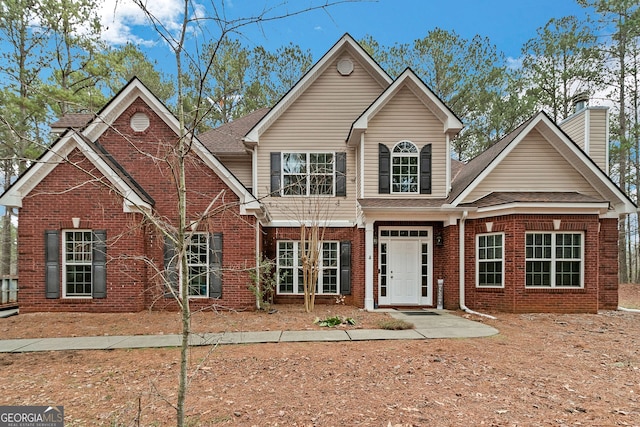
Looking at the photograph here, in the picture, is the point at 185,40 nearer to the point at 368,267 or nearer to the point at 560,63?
the point at 368,267

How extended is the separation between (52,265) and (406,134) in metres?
11.2

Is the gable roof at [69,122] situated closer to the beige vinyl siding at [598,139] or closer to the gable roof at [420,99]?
the gable roof at [420,99]

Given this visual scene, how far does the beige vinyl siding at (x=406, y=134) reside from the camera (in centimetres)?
1081

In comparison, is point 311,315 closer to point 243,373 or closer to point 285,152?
point 243,373

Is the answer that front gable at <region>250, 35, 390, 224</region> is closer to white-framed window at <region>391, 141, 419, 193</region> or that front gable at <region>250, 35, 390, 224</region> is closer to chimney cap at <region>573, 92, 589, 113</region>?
white-framed window at <region>391, 141, 419, 193</region>

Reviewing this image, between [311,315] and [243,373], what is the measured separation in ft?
14.7

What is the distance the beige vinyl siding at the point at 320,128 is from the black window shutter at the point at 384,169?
3.86 feet

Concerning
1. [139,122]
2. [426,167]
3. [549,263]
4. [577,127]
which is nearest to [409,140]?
[426,167]

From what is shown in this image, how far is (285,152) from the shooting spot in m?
11.8

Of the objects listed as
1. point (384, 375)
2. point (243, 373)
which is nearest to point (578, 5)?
point (384, 375)

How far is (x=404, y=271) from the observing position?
10812 mm

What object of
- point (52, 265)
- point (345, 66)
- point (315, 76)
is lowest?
point (52, 265)

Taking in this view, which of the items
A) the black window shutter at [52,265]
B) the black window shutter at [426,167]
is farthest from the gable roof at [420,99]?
the black window shutter at [52,265]

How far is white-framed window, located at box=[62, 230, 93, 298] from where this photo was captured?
930cm
